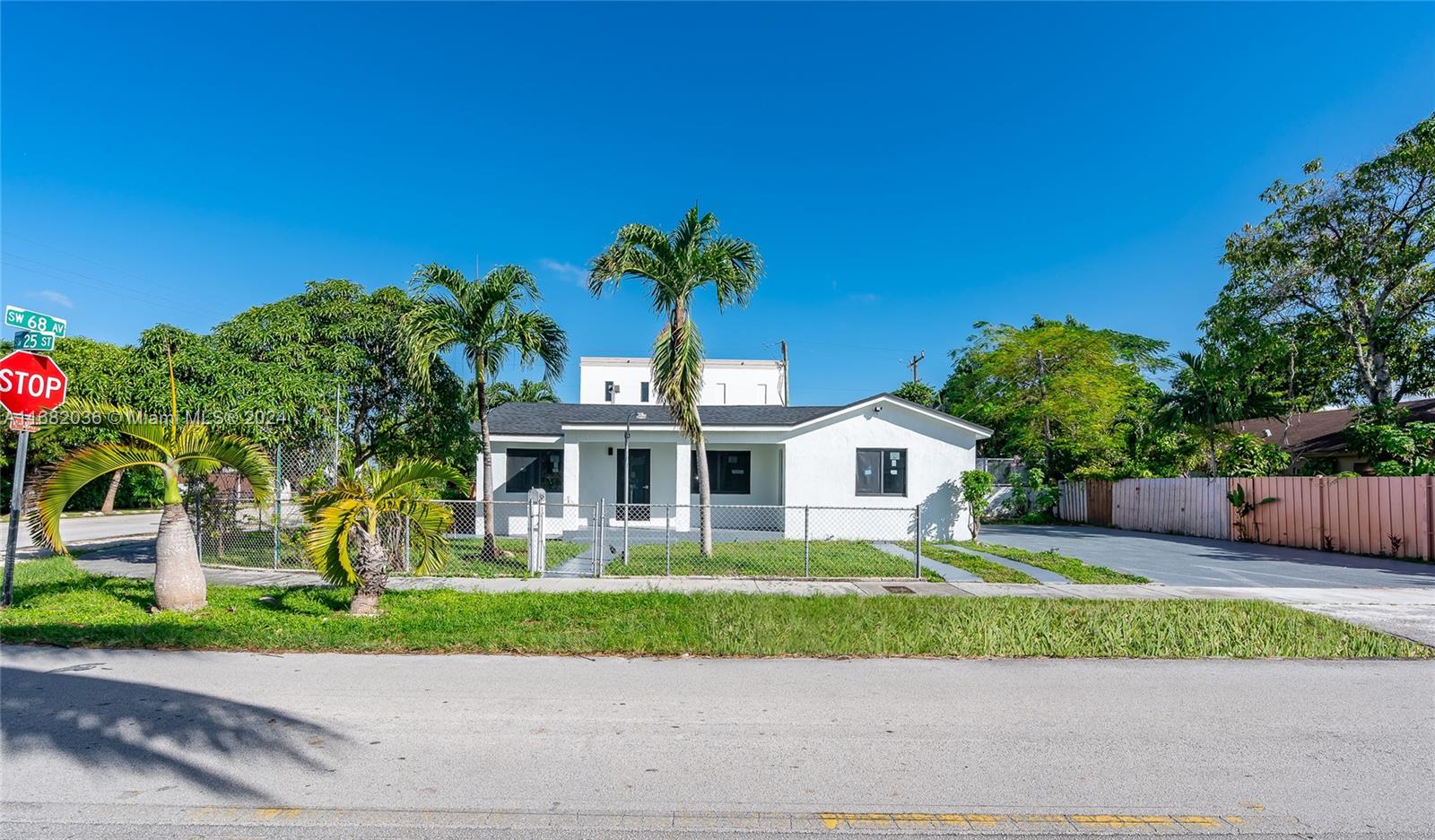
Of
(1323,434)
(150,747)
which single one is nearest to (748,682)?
(150,747)

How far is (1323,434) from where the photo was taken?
81.9 ft

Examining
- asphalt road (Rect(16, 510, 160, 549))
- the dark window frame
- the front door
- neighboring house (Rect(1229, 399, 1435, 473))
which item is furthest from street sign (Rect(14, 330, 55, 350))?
neighboring house (Rect(1229, 399, 1435, 473))

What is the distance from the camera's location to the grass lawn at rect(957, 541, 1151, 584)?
11773 mm

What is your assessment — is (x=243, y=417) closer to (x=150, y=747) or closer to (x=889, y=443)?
(x=150, y=747)

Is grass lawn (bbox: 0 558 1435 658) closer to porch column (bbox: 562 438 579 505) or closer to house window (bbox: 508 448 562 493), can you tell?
porch column (bbox: 562 438 579 505)

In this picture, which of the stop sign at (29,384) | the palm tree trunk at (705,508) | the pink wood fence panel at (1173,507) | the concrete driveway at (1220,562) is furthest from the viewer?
the pink wood fence panel at (1173,507)

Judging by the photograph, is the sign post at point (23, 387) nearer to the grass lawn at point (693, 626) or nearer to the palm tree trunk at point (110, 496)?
the grass lawn at point (693, 626)

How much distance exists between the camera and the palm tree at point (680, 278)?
1319cm

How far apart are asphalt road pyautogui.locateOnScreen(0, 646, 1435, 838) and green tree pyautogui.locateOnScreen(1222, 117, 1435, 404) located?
749 inches

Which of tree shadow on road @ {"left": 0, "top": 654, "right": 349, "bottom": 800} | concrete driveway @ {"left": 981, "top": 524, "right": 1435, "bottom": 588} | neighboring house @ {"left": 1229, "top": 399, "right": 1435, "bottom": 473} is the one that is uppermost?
neighboring house @ {"left": 1229, "top": 399, "right": 1435, "bottom": 473}

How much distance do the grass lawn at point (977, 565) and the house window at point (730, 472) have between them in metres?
4.67

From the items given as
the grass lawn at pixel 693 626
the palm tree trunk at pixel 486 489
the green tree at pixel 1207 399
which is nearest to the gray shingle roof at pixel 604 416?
the palm tree trunk at pixel 486 489

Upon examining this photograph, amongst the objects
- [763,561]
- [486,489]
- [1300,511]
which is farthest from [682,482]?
[1300,511]

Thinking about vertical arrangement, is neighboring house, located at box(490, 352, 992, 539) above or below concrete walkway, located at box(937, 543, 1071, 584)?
above
